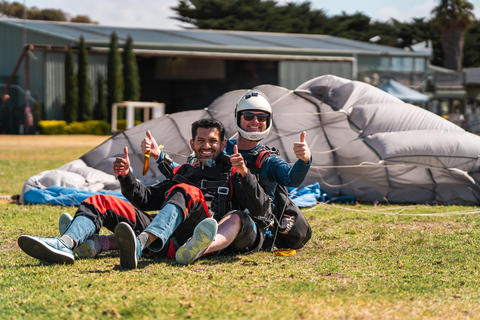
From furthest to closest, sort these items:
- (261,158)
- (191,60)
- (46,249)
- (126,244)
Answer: (191,60), (261,158), (46,249), (126,244)

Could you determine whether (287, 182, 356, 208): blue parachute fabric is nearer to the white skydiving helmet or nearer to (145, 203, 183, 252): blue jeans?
the white skydiving helmet

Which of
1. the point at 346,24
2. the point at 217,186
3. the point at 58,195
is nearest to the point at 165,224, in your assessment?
the point at 217,186

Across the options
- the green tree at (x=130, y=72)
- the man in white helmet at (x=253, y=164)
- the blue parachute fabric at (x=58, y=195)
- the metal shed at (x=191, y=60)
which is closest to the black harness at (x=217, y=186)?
the man in white helmet at (x=253, y=164)

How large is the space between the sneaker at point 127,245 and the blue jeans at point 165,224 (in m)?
0.14

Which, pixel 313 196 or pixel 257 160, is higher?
pixel 257 160

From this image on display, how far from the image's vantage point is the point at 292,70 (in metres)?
35.9

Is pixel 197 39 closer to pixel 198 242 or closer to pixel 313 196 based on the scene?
pixel 313 196

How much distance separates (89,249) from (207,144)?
1179 millimetres

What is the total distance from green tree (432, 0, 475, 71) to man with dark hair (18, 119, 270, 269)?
1831 inches

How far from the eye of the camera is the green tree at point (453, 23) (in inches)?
1892

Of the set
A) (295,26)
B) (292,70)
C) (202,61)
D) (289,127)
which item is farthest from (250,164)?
(295,26)

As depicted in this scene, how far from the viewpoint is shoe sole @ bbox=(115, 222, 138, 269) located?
4.20 metres

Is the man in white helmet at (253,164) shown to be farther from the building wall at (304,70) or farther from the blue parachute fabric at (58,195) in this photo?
the building wall at (304,70)

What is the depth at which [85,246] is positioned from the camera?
4879mm
